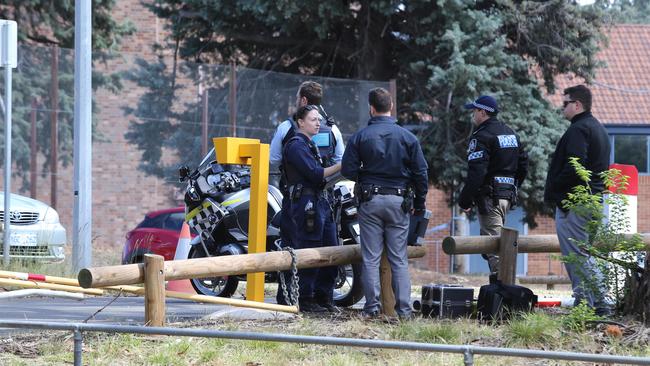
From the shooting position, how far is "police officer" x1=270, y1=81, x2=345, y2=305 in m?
10.3

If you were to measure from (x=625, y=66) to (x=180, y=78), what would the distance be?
932 inches

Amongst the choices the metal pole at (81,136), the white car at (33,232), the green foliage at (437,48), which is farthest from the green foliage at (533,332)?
the green foliage at (437,48)

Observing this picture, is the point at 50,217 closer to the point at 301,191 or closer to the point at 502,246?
→ the point at 301,191

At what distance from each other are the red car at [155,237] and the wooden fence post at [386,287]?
634 cm

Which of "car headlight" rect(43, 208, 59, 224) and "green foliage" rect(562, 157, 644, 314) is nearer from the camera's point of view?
"green foliage" rect(562, 157, 644, 314)

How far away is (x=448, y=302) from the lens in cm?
986

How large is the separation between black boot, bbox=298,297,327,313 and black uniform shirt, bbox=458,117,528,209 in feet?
5.68

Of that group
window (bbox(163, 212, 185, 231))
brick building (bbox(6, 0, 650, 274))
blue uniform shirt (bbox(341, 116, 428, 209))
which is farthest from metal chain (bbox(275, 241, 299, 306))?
window (bbox(163, 212, 185, 231))

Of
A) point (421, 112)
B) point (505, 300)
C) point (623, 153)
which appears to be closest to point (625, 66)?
point (623, 153)

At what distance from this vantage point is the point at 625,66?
40.9 metres

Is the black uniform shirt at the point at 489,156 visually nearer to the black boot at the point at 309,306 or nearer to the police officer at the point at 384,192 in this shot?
the police officer at the point at 384,192

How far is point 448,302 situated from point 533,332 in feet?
5.57

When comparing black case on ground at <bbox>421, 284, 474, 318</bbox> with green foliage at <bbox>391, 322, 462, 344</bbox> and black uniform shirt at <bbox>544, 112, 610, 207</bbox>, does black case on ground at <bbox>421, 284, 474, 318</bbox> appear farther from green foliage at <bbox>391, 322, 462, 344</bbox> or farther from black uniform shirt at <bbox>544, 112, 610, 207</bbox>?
green foliage at <bbox>391, 322, 462, 344</bbox>

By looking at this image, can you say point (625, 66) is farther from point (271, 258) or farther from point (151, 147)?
point (271, 258)
